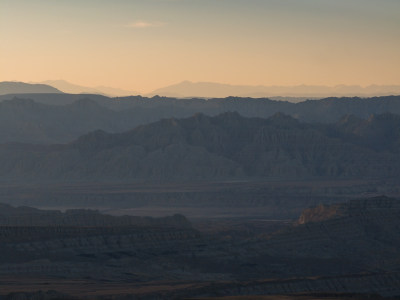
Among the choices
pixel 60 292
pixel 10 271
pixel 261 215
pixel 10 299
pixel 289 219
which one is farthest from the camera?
pixel 261 215

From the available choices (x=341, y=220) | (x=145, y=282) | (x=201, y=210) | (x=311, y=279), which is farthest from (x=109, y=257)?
(x=201, y=210)

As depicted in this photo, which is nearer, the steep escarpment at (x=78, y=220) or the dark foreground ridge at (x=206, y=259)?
the dark foreground ridge at (x=206, y=259)

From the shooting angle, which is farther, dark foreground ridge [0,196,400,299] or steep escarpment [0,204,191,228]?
steep escarpment [0,204,191,228]

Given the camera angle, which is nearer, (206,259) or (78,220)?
(206,259)

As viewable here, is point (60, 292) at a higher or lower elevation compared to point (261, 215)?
higher

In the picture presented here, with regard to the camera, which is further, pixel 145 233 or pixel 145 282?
pixel 145 233

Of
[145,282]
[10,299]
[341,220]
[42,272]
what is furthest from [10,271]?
[341,220]

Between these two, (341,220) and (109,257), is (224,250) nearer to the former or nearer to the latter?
(109,257)

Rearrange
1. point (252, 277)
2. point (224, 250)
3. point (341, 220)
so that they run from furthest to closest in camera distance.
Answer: point (341, 220)
point (224, 250)
point (252, 277)
